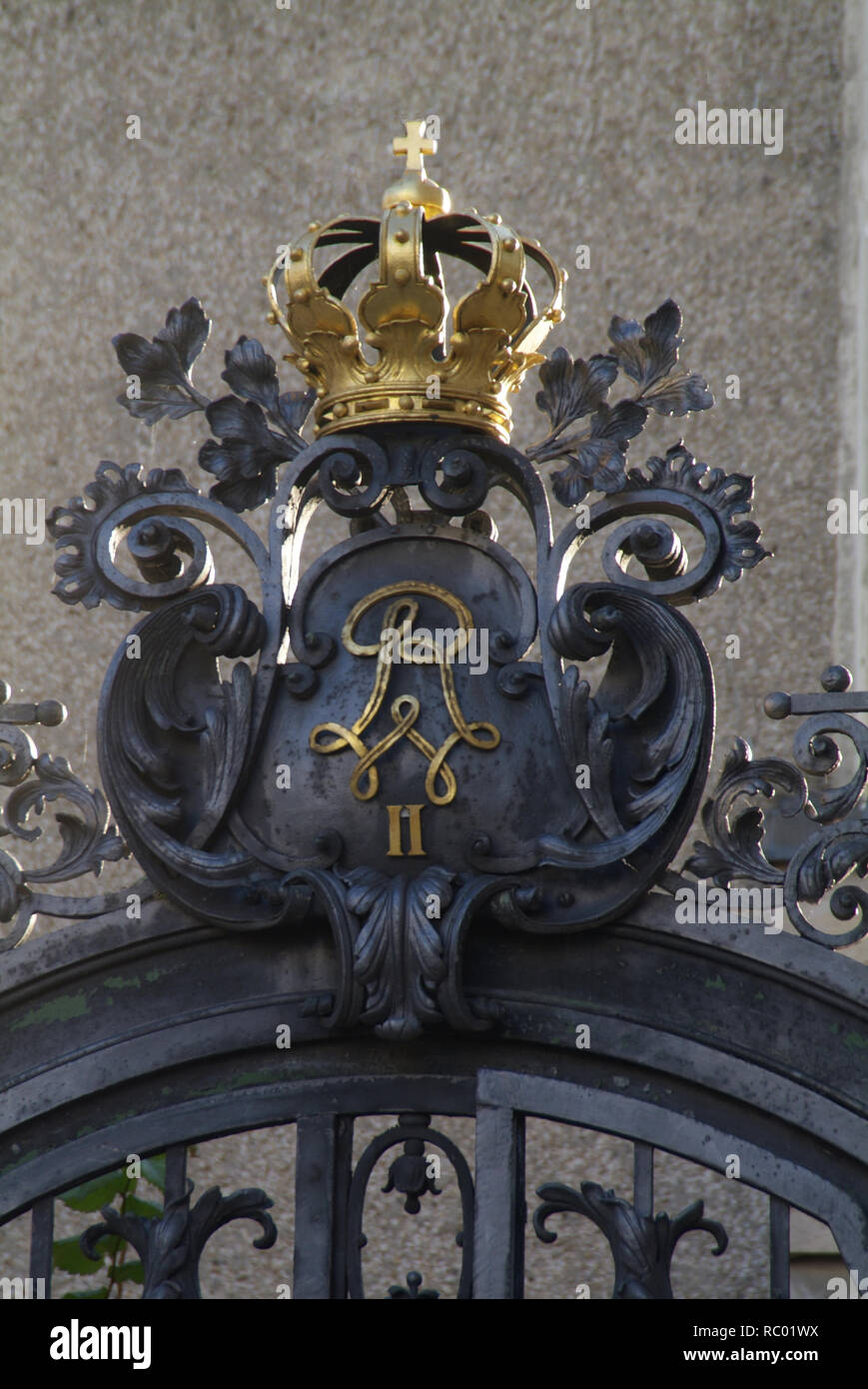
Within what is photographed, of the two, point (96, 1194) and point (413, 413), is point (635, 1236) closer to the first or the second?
point (413, 413)

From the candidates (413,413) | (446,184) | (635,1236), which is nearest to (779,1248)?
(635,1236)

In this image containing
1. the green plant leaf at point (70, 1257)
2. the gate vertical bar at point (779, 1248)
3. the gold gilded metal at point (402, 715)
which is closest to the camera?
the gate vertical bar at point (779, 1248)

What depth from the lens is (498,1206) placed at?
1646 mm

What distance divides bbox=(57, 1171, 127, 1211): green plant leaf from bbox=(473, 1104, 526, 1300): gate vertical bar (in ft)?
2.16

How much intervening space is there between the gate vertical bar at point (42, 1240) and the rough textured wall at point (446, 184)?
1143 millimetres

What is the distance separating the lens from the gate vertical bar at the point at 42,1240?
169 centimetres

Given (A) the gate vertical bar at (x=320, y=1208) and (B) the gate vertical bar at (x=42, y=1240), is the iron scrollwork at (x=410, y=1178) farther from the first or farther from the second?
(B) the gate vertical bar at (x=42, y=1240)

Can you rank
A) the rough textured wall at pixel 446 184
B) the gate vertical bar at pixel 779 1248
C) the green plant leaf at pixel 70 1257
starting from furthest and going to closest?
the rough textured wall at pixel 446 184 < the green plant leaf at pixel 70 1257 < the gate vertical bar at pixel 779 1248

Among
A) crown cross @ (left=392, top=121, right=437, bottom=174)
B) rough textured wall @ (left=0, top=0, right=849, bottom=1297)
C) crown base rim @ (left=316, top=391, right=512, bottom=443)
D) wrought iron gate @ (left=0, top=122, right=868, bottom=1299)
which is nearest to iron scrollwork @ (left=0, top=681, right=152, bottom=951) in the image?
wrought iron gate @ (left=0, top=122, right=868, bottom=1299)

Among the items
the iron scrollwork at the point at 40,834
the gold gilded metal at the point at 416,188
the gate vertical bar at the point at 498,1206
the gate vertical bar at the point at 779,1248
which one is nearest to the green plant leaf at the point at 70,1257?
the iron scrollwork at the point at 40,834

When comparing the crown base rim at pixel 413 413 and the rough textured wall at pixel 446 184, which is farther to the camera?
the rough textured wall at pixel 446 184

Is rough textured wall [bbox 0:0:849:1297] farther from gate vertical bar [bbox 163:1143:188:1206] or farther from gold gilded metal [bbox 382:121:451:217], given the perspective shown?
gate vertical bar [bbox 163:1143:188:1206]

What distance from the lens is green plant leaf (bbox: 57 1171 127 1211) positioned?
223cm

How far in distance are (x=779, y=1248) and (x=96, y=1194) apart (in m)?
0.91
